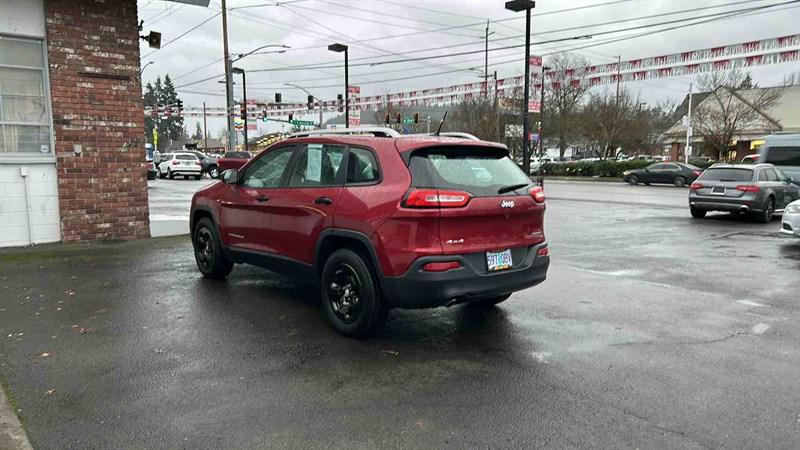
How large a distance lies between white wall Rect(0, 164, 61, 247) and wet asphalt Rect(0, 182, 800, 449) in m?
1.78

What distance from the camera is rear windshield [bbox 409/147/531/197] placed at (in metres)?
4.56

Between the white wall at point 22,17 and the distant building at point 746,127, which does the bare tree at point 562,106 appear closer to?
the distant building at point 746,127

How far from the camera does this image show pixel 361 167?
493 centimetres

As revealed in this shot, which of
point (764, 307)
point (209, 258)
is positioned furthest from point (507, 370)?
point (209, 258)

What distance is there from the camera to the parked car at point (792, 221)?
9891 mm

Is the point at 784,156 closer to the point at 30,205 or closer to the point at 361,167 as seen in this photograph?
the point at 361,167

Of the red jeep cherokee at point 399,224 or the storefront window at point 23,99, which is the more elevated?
the storefront window at point 23,99

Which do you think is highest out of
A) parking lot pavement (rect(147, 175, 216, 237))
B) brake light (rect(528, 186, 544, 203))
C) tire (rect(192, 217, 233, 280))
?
brake light (rect(528, 186, 544, 203))

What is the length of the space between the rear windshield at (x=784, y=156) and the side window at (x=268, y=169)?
1684 cm

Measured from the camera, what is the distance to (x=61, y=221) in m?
9.38

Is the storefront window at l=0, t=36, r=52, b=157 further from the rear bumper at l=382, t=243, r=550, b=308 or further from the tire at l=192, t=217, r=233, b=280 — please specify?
the rear bumper at l=382, t=243, r=550, b=308

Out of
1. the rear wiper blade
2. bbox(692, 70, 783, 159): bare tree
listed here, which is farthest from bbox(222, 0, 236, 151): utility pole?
bbox(692, 70, 783, 159): bare tree

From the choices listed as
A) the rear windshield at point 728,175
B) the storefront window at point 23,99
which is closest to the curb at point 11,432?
the storefront window at point 23,99

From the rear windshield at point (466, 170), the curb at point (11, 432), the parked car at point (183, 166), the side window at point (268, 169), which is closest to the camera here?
the curb at point (11, 432)
